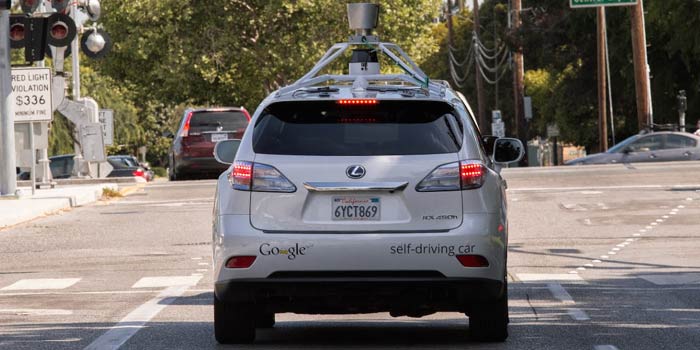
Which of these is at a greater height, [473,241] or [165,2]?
[165,2]

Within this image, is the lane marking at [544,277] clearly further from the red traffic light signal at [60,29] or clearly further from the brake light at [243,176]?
the red traffic light signal at [60,29]

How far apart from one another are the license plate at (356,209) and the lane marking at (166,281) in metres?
5.60

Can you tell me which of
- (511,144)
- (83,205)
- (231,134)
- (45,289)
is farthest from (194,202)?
(511,144)

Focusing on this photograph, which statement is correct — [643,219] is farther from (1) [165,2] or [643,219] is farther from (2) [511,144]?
(1) [165,2]

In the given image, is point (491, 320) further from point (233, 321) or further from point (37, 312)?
point (37, 312)

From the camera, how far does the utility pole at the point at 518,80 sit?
203 ft

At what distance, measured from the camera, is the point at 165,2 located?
208 ft

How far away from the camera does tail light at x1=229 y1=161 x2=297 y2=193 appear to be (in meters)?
9.71

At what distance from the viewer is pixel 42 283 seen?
15523 mm

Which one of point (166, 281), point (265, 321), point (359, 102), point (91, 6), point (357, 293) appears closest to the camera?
point (357, 293)

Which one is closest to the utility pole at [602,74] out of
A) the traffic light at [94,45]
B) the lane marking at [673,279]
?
the traffic light at [94,45]

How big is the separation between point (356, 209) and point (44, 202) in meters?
18.6

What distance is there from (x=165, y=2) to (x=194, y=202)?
35658 millimetres

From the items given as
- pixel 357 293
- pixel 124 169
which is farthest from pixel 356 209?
pixel 124 169
